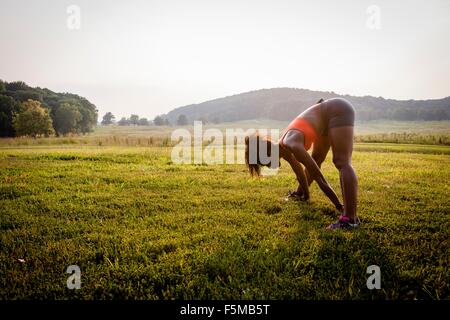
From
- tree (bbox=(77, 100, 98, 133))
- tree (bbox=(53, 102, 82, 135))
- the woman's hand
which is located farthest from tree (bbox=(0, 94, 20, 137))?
the woman's hand

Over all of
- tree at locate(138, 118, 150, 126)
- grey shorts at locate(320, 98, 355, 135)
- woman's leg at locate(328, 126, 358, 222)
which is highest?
tree at locate(138, 118, 150, 126)

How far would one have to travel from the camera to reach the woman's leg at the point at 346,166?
184 inches

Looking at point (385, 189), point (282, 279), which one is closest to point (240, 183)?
point (385, 189)

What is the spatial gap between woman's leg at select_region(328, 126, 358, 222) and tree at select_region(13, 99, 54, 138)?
6371 cm

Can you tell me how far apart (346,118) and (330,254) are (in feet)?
7.69

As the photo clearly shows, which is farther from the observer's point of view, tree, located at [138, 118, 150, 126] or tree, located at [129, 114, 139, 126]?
tree, located at [129, 114, 139, 126]

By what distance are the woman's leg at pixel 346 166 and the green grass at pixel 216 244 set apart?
49 centimetres

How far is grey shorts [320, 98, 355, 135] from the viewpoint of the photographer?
4873 mm

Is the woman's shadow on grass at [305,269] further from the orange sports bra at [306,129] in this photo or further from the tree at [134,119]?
the tree at [134,119]

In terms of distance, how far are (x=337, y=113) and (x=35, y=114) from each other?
2536 inches

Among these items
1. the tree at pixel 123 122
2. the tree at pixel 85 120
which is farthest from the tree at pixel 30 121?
the tree at pixel 123 122

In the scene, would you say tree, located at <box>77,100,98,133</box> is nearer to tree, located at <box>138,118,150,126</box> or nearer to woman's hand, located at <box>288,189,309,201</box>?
tree, located at <box>138,118,150,126</box>

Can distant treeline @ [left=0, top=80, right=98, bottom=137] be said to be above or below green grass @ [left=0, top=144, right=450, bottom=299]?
above
